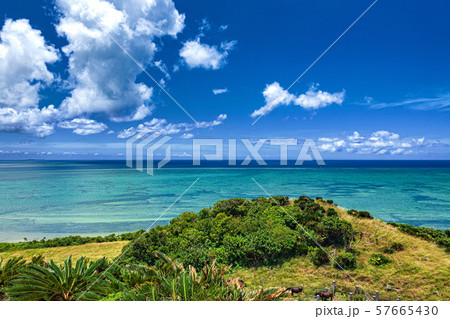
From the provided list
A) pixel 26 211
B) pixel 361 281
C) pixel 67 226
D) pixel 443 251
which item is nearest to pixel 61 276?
pixel 361 281

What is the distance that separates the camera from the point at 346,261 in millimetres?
9648

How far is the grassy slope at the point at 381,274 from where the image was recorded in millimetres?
7730

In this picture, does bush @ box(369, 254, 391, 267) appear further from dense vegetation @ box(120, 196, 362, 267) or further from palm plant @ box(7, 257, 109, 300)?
palm plant @ box(7, 257, 109, 300)

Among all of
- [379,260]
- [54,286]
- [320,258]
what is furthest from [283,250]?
[54,286]

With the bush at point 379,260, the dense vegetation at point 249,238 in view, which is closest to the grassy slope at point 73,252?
the dense vegetation at point 249,238

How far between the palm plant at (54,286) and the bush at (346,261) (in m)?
9.16

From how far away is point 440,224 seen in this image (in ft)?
80.3

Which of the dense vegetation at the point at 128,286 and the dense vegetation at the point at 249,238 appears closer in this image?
the dense vegetation at the point at 128,286

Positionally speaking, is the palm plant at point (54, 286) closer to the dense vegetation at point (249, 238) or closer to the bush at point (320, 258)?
the dense vegetation at point (249, 238)

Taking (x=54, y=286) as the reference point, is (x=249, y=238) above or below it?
below

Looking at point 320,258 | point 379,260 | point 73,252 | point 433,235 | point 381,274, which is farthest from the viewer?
point 73,252

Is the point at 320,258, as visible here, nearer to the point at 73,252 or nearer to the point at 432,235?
the point at 432,235

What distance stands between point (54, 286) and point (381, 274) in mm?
10783
